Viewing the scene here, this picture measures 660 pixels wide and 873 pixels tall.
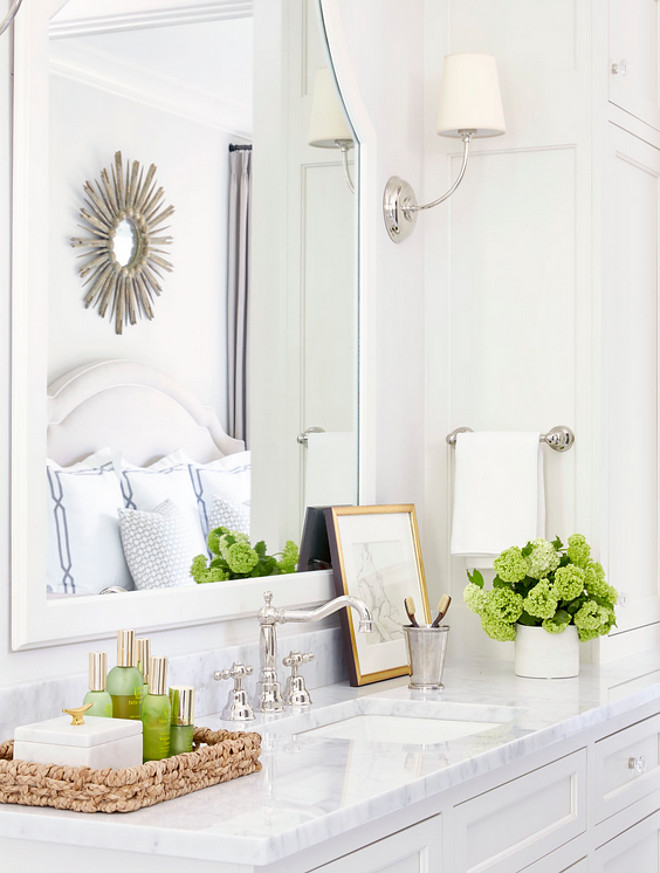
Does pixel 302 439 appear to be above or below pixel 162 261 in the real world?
below

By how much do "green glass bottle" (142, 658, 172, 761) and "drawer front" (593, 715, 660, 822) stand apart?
88cm

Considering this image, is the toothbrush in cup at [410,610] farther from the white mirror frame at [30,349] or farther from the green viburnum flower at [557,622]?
the white mirror frame at [30,349]

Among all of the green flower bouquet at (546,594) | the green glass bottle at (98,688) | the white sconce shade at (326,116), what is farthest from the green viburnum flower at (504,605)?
the green glass bottle at (98,688)

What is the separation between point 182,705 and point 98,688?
4.3 inches

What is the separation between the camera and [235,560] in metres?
2.10

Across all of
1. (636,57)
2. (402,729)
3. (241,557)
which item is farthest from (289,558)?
(636,57)

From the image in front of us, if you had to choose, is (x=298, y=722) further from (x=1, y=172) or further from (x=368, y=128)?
(x=368, y=128)

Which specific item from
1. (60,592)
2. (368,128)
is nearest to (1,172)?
(60,592)

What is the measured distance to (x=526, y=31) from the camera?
8.77ft

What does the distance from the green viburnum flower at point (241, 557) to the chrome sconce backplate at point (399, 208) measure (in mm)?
811

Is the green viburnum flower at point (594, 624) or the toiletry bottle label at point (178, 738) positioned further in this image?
the green viburnum flower at point (594, 624)

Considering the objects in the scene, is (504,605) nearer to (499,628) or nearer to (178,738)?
(499,628)

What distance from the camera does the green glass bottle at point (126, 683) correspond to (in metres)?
1.59

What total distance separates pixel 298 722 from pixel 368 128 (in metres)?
1.19
